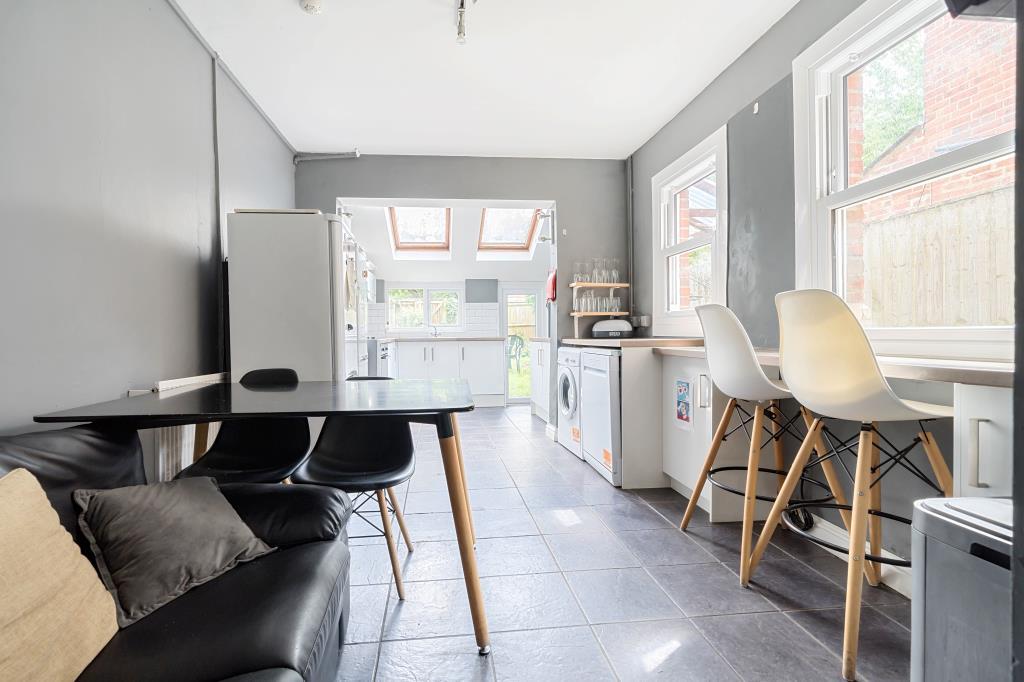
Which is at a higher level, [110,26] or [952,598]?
[110,26]

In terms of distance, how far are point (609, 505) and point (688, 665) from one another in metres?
1.50

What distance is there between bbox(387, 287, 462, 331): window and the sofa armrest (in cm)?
660

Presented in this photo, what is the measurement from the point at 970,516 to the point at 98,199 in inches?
107

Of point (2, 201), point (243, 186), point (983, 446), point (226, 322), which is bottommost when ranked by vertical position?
point (983, 446)

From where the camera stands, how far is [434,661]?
163cm

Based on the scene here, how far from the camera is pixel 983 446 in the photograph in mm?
1198

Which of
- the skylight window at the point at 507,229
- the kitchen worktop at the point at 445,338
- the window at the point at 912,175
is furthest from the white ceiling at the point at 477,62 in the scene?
the kitchen worktop at the point at 445,338

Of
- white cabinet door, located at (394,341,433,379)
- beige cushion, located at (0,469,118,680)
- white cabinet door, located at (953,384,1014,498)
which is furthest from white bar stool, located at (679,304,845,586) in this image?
white cabinet door, located at (394,341,433,379)

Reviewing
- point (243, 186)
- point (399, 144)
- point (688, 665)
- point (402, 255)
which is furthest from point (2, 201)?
point (402, 255)

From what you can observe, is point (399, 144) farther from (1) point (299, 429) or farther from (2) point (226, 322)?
(1) point (299, 429)

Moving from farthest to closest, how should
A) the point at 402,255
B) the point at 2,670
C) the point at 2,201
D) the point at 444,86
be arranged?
1. the point at 402,255
2. the point at 444,86
3. the point at 2,201
4. the point at 2,670

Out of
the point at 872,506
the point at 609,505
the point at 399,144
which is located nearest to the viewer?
the point at 872,506

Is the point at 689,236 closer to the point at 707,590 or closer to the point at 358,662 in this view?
the point at 707,590

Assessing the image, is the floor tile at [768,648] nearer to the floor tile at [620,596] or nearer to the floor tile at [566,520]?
the floor tile at [620,596]
